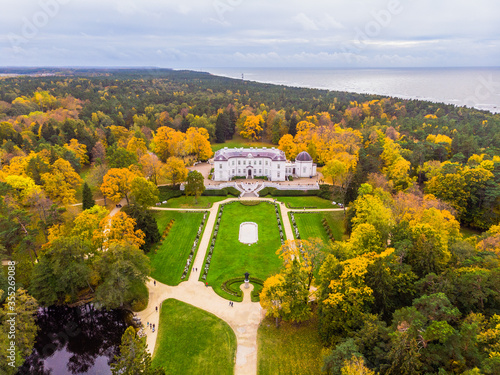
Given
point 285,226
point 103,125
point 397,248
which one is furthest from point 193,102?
point 397,248

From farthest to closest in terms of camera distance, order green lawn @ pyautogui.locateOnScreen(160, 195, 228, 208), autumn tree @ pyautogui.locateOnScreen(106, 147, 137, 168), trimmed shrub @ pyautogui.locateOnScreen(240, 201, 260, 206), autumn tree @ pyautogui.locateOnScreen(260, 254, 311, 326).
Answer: autumn tree @ pyautogui.locateOnScreen(106, 147, 137, 168) → trimmed shrub @ pyautogui.locateOnScreen(240, 201, 260, 206) → green lawn @ pyautogui.locateOnScreen(160, 195, 228, 208) → autumn tree @ pyautogui.locateOnScreen(260, 254, 311, 326)

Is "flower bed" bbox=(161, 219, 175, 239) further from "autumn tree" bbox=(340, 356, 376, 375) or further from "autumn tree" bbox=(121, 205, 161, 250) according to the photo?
"autumn tree" bbox=(340, 356, 376, 375)

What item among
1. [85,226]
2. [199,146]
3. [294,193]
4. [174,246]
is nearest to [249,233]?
[174,246]

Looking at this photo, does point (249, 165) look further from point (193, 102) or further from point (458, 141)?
point (193, 102)

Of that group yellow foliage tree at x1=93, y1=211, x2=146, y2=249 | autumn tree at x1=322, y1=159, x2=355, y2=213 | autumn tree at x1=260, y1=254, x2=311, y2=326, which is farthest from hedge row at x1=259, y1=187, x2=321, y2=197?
autumn tree at x1=260, y1=254, x2=311, y2=326

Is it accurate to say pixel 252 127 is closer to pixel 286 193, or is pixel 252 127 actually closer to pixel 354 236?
pixel 286 193

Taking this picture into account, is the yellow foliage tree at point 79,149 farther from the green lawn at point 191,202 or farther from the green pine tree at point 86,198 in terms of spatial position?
the green pine tree at point 86,198
